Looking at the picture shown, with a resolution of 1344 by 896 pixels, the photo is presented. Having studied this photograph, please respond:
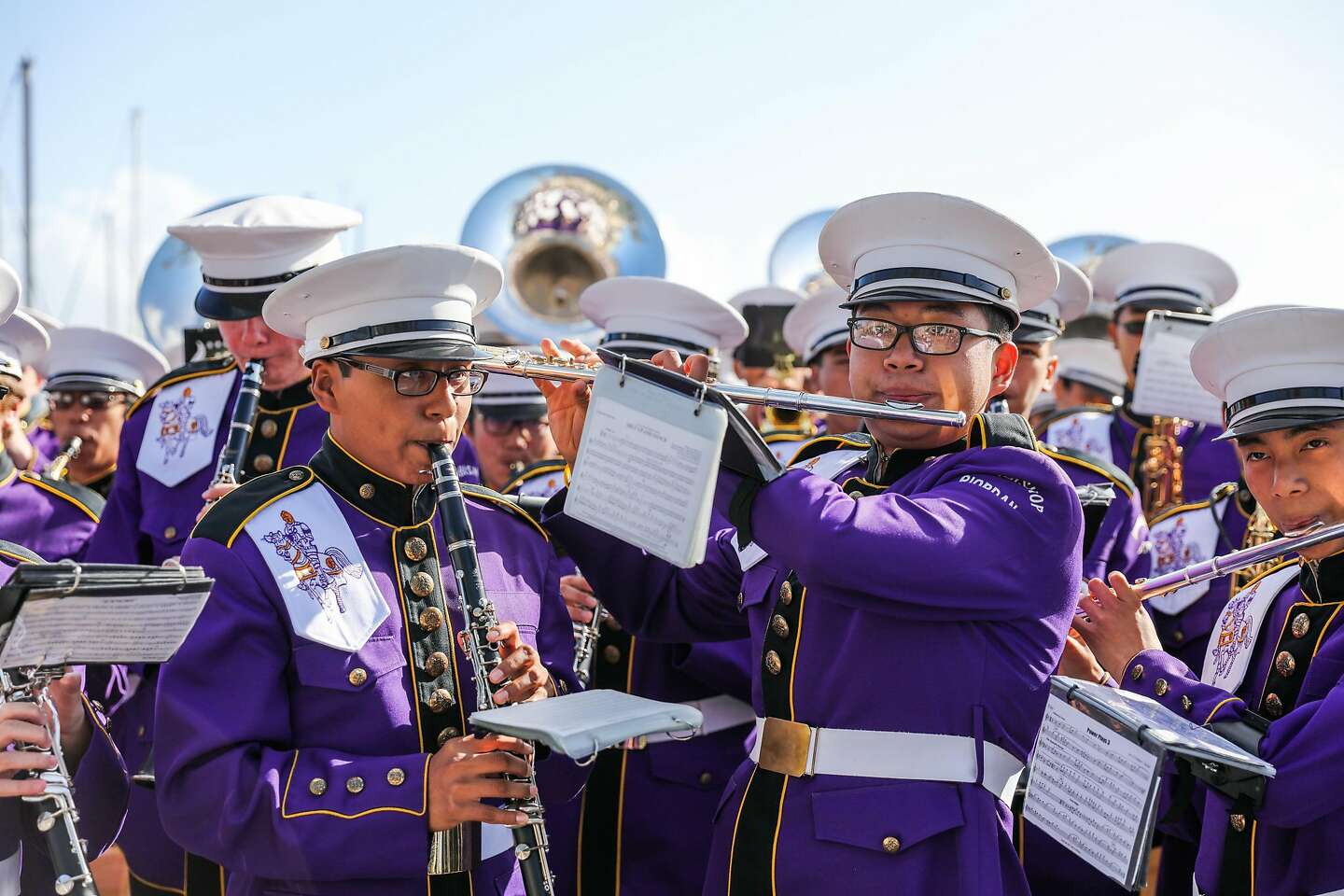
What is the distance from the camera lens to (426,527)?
3662mm

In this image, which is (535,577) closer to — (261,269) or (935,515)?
(935,515)

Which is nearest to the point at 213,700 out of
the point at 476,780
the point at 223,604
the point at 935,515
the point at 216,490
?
the point at 223,604

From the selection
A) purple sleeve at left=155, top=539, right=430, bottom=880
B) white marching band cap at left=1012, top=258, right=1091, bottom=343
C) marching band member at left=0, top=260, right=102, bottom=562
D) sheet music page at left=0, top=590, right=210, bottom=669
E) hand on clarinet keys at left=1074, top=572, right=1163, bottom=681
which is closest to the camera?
sheet music page at left=0, top=590, right=210, bottom=669

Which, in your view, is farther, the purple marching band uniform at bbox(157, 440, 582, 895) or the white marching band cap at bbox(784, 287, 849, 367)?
the white marching band cap at bbox(784, 287, 849, 367)

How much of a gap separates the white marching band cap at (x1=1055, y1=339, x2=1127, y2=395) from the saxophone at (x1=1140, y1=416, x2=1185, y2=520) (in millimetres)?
2139

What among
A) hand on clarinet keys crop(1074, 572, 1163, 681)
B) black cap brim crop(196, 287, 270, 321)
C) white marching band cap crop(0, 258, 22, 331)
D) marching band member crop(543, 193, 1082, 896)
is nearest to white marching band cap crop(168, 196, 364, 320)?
black cap brim crop(196, 287, 270, 321)

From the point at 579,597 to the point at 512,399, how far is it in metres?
2.58

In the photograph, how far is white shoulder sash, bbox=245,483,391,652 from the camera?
3.32 m

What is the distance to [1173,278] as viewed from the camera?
753 cm

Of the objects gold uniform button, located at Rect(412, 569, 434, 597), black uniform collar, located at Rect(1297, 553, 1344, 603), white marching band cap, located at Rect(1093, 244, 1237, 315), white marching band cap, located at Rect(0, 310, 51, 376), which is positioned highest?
white marching band cap, located at Rect(1093, 244, 1237, 315)

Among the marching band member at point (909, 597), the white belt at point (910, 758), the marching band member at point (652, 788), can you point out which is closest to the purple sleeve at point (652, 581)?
the marching band member at point (909, 597)

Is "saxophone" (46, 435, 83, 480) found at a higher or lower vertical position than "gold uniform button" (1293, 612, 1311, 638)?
lower

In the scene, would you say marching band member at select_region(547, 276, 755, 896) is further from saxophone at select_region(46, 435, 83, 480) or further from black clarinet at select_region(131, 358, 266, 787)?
saxophone at select_region(46, 435, 83, 480)

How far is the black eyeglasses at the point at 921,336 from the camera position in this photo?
3484 mm
